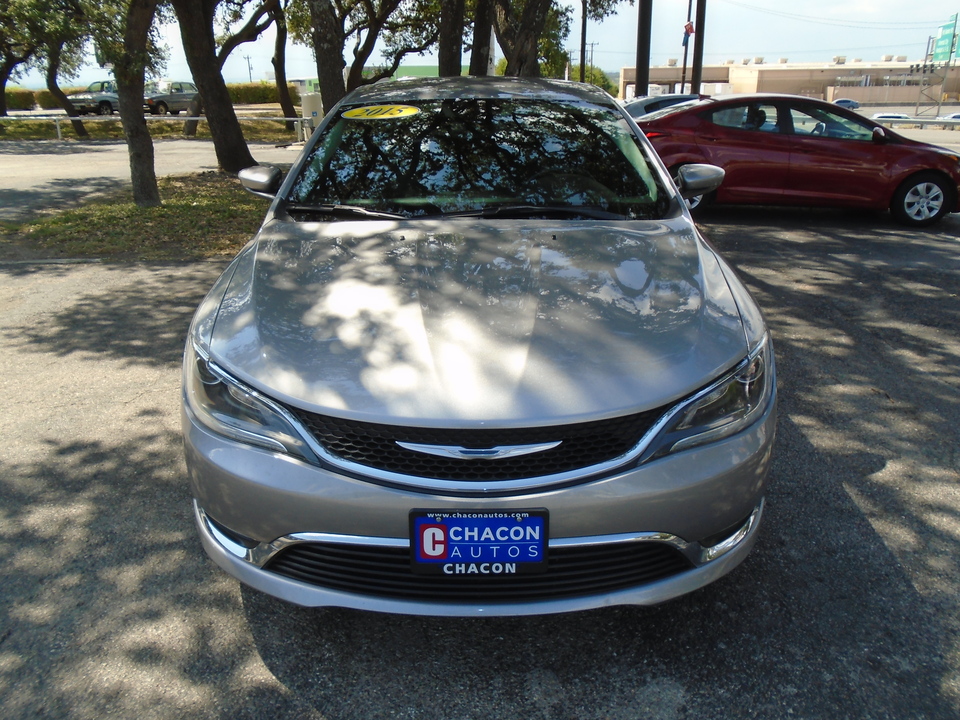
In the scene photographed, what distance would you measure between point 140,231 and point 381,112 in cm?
527

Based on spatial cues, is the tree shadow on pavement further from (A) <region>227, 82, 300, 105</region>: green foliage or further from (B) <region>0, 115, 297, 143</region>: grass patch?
(A) <region>227, 82, 300, 105</region>: green foliage

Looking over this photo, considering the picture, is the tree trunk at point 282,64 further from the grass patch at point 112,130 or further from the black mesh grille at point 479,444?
the black mesh grille at point 479,444

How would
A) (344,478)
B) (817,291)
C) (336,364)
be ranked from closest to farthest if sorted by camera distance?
(344,478) → (336,364) → (817,291)

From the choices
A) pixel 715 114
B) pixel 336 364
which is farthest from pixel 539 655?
pixel 715 114

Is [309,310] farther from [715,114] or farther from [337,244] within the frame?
[715,114]

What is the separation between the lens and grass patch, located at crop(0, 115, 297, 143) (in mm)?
23578

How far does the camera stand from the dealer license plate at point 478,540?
200 cm

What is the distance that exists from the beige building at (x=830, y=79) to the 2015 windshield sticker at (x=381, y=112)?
59585mm

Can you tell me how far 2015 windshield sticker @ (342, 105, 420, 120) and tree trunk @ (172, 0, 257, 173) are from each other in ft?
31.9

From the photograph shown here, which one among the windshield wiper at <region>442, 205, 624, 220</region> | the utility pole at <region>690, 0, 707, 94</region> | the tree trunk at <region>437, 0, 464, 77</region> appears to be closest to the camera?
the windshield wiper at <region>442, 205, 624, 220</region>

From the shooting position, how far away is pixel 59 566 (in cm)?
277

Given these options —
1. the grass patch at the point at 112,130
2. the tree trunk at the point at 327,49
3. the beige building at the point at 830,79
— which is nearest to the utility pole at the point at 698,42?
the grass patch at the point at 112,130

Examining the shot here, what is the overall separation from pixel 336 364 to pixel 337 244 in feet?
2.97

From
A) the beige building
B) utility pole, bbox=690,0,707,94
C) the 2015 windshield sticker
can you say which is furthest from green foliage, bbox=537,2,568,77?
the 2015 windshield sticker
